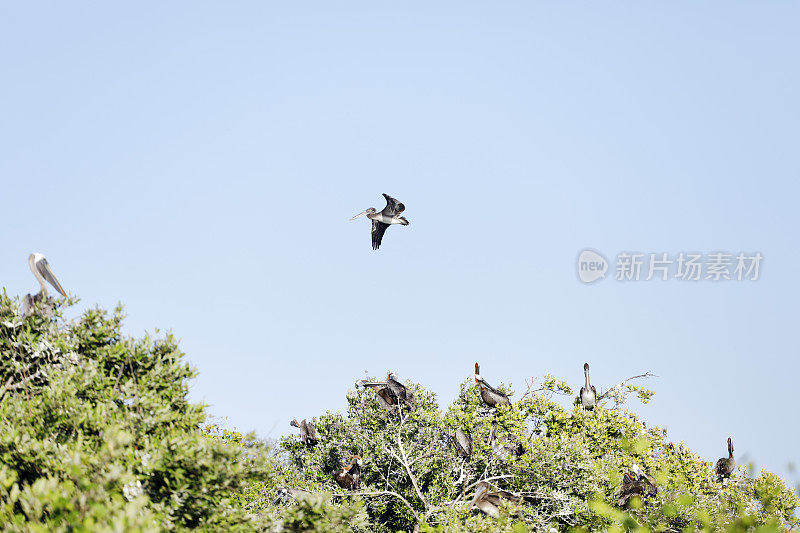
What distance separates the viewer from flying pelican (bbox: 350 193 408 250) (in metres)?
23.3

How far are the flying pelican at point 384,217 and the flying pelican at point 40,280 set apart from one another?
10.5 m

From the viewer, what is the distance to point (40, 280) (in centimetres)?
1543

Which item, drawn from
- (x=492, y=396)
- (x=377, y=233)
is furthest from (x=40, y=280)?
(x=492, y=396)

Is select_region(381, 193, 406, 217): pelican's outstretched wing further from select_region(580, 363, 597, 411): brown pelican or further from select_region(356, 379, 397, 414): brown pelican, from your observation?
select_region(580, 363, 597, 411): brown pelican

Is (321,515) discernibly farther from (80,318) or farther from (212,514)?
(80,318)

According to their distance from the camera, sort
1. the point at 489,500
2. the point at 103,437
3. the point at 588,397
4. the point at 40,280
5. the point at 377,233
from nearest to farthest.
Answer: the point at 103,437, the point at 40,280, the point at 489,500, the point at 377,233, the point at 588,397

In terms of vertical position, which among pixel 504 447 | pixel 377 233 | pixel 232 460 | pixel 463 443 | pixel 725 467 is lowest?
pixel 232 460

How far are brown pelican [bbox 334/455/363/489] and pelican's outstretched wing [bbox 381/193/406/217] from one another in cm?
815

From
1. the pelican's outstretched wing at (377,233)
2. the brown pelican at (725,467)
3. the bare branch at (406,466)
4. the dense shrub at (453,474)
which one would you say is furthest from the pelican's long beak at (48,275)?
the brown pelican at (725,467)

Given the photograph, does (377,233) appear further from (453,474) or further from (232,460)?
(232,460)

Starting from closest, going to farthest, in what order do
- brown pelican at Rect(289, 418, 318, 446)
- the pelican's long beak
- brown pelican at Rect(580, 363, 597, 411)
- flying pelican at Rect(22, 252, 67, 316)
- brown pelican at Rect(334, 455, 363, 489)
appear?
flying pelican at Rect(22, 252, 67, 316) < the pelican's long beak < brown pelican at Rect(334, 455, 363, 489) < brown pelican at Rect(289, 418, 318, 446) < brown pelican at Rect(580, 363, 597, 411)

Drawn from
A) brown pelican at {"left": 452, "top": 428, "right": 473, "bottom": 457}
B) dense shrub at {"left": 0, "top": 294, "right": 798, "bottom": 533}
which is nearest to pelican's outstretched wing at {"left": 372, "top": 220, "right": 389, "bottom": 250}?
dense shrub at {"left": 0, "top": 294, "right": 798, "bottom": 533}

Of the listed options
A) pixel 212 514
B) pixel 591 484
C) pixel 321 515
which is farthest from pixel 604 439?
pixel 212 514

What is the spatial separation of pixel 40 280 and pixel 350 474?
9319mm
